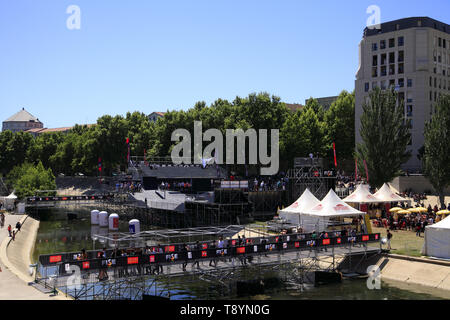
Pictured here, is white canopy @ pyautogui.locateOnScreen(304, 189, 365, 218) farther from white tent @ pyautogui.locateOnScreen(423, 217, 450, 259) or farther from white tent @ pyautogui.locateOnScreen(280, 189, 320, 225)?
white tent @ pyautogui.locateOnScreen(423, 217, 450, 259)

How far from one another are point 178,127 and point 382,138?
52.4 meters

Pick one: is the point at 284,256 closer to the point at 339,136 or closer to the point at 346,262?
the point at 346,262

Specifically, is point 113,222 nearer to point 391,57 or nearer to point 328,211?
point 328,211

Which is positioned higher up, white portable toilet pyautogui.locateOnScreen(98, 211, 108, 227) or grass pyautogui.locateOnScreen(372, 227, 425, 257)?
grass pyautogui.locateOnScreen(372, 227, 425, 257)

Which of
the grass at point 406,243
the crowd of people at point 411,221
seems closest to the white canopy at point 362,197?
the crowd of people at point 411,221

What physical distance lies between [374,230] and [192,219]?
26944 millimetres

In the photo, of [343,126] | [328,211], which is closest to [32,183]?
[343,126]

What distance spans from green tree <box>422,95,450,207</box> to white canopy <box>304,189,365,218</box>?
713 inches

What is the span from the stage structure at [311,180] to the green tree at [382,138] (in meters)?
6.17

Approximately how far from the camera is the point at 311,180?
198 feet

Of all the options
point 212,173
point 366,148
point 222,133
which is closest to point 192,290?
point 366,148

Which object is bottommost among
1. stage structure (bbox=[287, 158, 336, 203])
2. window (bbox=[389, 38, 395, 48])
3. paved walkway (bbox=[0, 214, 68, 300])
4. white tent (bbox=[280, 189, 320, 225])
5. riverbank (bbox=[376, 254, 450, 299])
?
riverbank (bbox=[376, 254, 450, 299])

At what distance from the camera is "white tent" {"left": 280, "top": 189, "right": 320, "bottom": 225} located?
4188 centimetres

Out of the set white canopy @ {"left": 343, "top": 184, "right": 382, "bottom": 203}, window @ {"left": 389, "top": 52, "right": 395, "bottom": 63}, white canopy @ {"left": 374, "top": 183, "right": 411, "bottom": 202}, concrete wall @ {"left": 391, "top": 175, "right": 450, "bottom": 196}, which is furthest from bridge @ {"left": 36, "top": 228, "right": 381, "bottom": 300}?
window @ {"left": 389, "top": 52, "right": 395, "bottom": 63}
